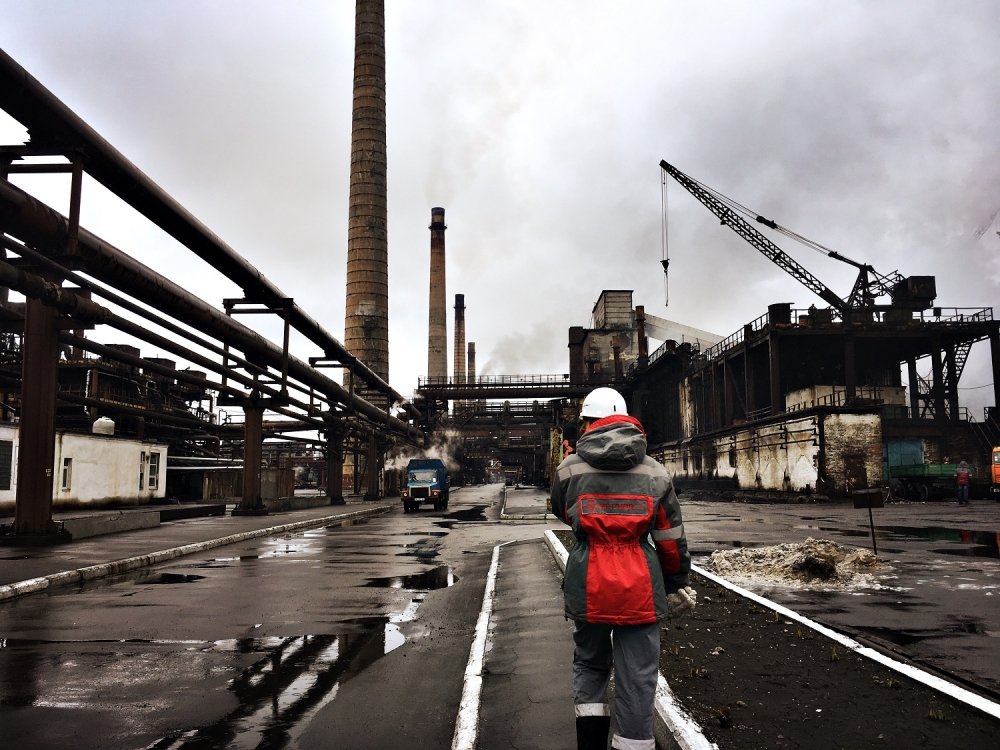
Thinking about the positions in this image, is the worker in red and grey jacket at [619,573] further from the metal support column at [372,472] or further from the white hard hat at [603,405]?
the metal support column at [372,472]

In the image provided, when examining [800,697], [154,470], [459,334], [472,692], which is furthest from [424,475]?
[459,334]

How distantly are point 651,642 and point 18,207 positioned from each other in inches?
401

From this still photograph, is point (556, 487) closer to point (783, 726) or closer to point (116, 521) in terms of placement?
point (783, 726)

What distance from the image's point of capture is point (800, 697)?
165 inches

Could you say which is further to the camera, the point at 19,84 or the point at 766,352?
the point at 766,352

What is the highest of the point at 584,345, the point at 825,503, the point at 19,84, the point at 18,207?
the point at 584,345

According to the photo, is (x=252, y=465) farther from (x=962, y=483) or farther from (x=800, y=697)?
(x=962, y=483)

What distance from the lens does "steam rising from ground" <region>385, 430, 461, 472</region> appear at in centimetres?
5859

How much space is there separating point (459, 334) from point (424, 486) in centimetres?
5756

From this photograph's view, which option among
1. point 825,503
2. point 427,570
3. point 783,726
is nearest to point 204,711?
point 783,726

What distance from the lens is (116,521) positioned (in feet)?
53.2

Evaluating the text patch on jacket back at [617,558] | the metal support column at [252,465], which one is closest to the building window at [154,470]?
the metal support column at [252,465]

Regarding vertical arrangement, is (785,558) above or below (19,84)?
below

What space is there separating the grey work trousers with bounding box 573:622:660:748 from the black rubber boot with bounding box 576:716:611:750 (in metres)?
0.03
